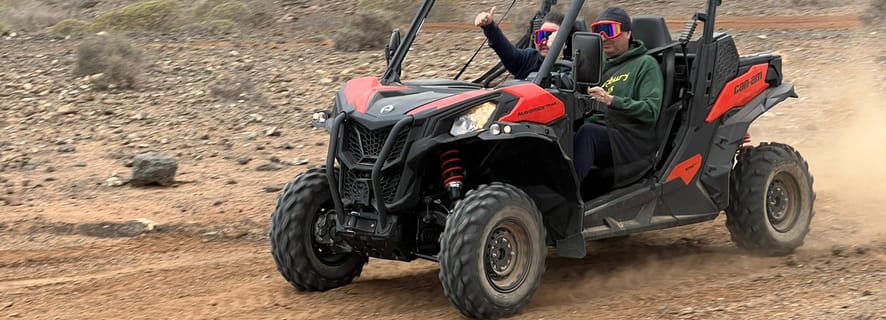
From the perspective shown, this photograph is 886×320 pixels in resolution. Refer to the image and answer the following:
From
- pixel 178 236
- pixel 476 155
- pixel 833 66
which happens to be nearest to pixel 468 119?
pixel 476 155

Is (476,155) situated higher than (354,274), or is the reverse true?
(476,155)

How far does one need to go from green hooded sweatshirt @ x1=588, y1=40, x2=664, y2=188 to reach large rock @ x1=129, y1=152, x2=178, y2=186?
5.05m

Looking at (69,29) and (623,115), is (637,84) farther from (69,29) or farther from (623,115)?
(69,29)

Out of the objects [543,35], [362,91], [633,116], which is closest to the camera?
[362,91]

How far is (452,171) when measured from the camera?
6473 millimetres

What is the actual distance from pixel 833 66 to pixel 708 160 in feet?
27.9

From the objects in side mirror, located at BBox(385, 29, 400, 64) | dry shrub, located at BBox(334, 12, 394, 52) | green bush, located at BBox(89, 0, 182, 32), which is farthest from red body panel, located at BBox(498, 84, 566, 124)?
green bush, located at BBox(89, 0, 182, 32)

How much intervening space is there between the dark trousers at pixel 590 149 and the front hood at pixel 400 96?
70 cm

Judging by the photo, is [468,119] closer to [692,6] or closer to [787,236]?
[787,236]

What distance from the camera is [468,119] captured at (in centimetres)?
630

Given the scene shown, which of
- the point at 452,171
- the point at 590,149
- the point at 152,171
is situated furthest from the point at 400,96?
the point at 152,171

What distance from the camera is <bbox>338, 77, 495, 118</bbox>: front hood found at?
637 cm

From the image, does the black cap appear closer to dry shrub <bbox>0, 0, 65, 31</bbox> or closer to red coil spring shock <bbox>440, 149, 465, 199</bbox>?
red coil spring shock <bbox>440, 149, 465, 199</bbox>

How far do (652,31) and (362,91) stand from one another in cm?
206
